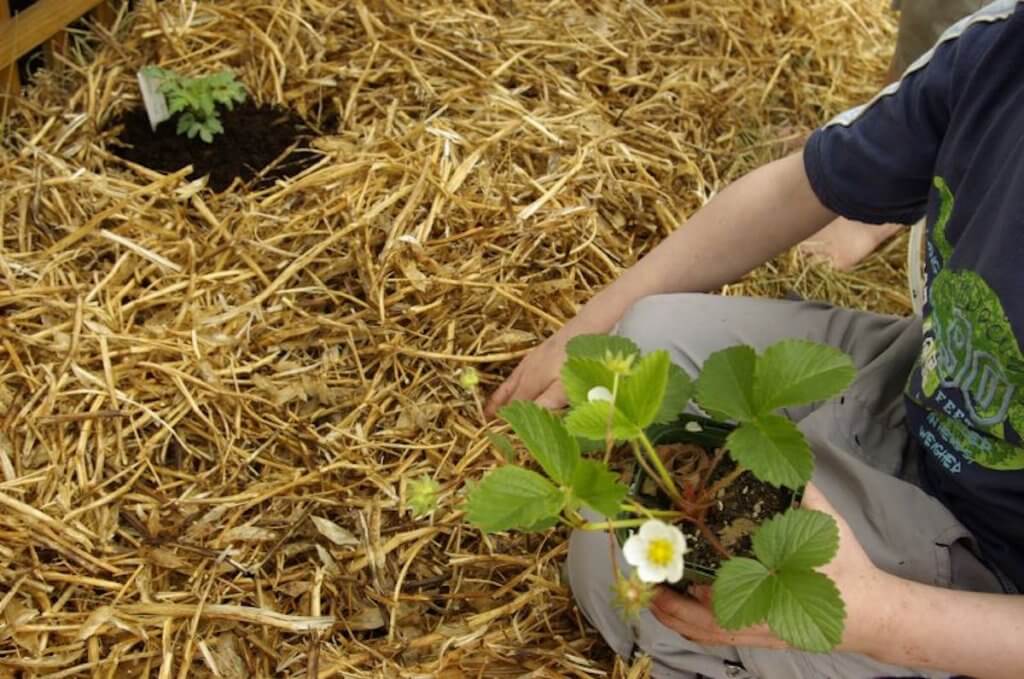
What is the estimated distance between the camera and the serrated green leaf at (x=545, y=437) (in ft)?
2.84

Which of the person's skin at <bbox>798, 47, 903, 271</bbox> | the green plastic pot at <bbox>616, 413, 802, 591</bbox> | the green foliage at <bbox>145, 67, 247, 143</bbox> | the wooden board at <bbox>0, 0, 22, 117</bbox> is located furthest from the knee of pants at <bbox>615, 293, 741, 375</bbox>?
the wooden board at <bbox>0, 0, 22, 117</bbox>

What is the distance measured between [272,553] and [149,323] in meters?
0.40

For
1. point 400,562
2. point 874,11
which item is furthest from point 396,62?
point 874,11

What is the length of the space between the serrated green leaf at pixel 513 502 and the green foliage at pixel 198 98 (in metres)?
1.07

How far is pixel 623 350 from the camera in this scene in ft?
3.09

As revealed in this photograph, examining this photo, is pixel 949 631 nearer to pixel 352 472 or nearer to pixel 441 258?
pixel 352 472

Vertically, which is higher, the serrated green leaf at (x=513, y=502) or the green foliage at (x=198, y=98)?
the serrated green leaf at (x=513, y=502)

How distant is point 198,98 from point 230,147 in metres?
0.09

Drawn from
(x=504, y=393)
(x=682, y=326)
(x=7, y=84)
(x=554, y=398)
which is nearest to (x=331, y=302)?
(x=504, y=393)

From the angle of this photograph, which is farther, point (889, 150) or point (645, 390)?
point (889, 150)

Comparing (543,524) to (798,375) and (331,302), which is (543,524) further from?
(331,302)

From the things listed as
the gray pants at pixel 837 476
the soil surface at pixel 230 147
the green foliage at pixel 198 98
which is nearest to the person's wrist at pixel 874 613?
the gray pants at pixel 837 476

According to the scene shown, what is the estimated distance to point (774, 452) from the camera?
0.84 metres

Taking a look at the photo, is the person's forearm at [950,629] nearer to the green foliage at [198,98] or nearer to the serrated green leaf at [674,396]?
the serrated green leaf at [674,396]
